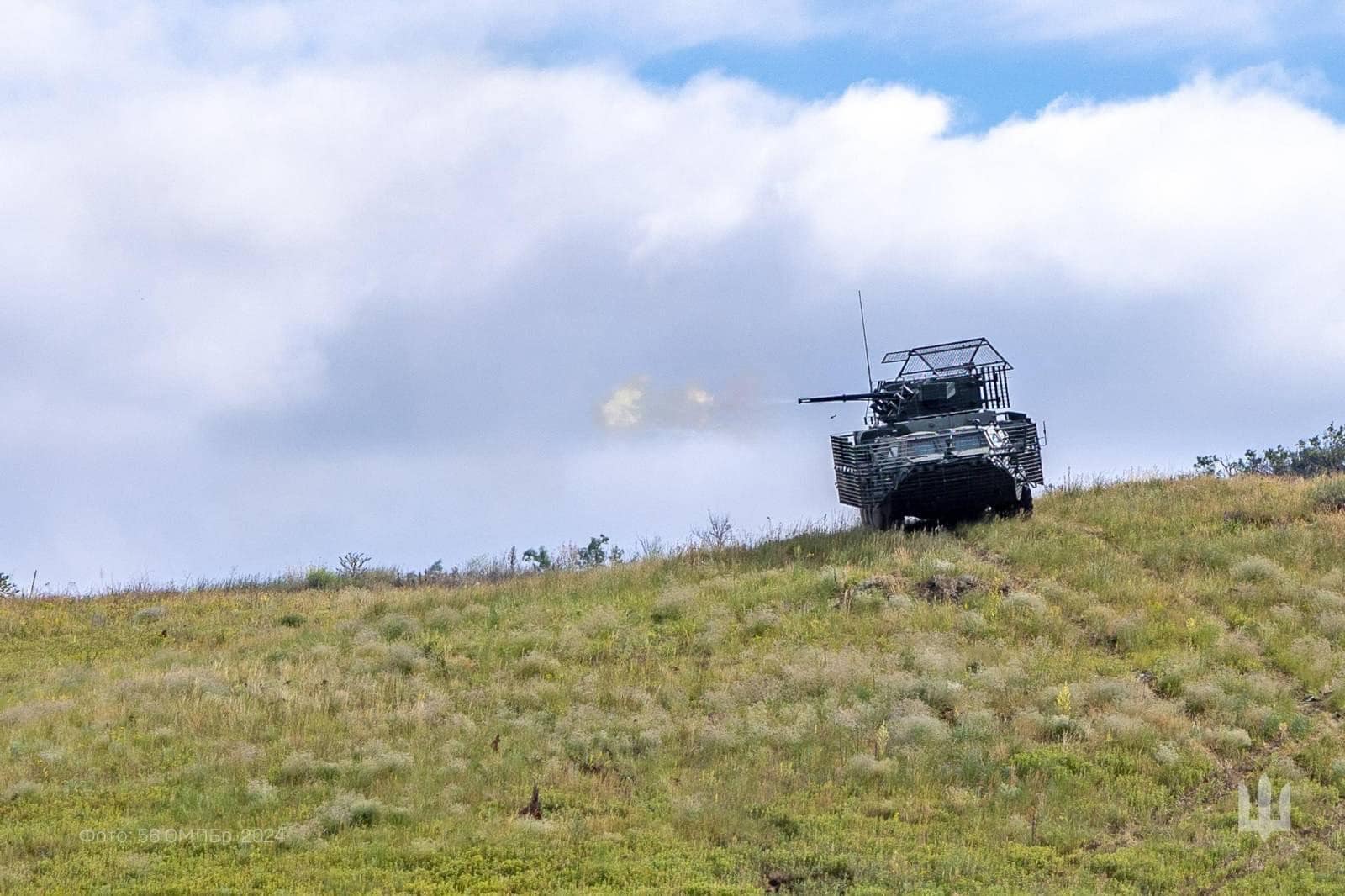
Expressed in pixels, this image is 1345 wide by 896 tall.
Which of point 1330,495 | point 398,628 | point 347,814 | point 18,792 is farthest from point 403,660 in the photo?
point 1330,495

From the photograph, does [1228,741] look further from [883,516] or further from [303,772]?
[883,516]

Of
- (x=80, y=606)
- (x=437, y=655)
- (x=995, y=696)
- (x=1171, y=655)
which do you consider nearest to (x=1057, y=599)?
(x=1171, y=655)

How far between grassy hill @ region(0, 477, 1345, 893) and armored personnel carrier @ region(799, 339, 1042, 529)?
828mm

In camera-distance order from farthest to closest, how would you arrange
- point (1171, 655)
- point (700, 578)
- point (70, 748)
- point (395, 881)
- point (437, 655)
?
point (700, 578), point (437, 655), point (1171, 655), point (70, 748), point (395, 881)

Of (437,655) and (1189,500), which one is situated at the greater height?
(1189,500)

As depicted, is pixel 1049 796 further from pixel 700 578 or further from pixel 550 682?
pixel 700 578

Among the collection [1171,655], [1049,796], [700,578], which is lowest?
[1049,796]

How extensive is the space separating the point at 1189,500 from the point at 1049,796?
49.6ft

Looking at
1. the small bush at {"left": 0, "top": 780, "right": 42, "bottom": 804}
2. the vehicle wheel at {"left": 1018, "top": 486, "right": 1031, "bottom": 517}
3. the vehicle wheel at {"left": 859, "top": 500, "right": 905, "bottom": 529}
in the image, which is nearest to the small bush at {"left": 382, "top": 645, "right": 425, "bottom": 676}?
the small bush at {"left": 0, "top": 780, "right": 42, "bottom": 804}

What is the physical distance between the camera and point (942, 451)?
26484 millimetres

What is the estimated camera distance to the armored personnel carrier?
1045 inches

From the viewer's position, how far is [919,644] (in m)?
20.2

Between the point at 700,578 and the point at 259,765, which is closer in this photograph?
the point at 259,765

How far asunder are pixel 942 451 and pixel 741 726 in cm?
1058
